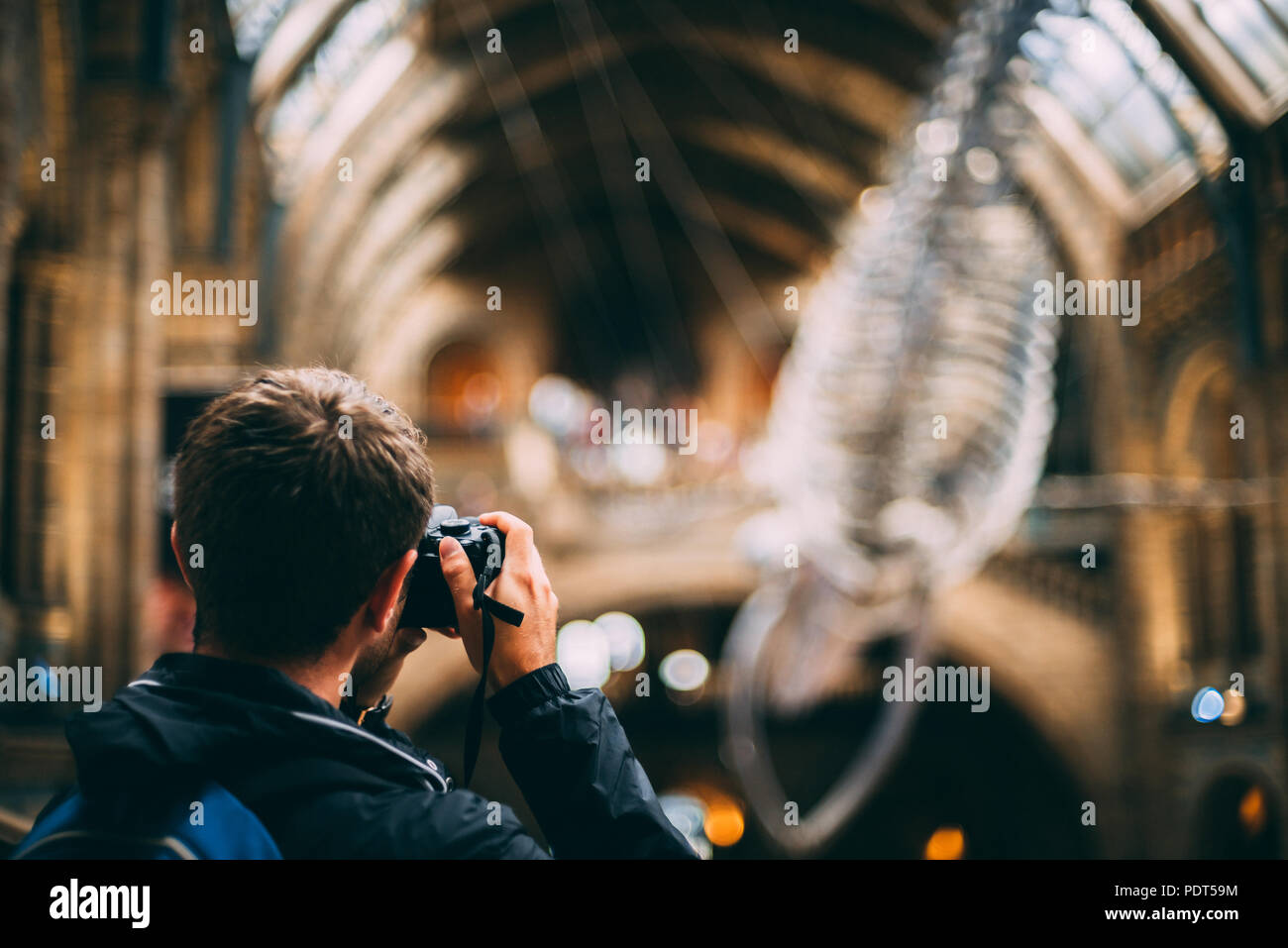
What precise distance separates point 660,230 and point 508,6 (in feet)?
31.1

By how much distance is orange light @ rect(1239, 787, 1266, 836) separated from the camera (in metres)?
14.3

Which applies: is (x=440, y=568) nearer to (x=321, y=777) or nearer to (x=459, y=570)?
(x=459, y=570)

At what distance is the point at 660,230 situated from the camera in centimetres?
2870

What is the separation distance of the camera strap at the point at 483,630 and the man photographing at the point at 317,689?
0.03 m

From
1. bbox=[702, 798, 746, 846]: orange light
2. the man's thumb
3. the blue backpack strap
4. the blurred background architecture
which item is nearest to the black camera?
the man's thumb

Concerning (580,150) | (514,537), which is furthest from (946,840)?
(514,537)

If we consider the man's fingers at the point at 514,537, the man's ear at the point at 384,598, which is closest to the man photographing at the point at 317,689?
the man's ear at the point at 384,598

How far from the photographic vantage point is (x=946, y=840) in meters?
23.5

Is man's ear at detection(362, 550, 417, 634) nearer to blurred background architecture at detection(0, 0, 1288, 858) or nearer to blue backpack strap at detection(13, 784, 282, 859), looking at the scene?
blue backpack strap at detection(13, 784, 282, 859)

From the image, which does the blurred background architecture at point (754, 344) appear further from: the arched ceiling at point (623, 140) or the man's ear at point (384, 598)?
the man's ear at point (384, 598)

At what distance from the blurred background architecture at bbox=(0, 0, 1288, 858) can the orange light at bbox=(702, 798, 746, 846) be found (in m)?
0.08

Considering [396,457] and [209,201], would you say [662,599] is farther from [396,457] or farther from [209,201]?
[396,457]

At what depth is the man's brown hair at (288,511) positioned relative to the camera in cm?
132
